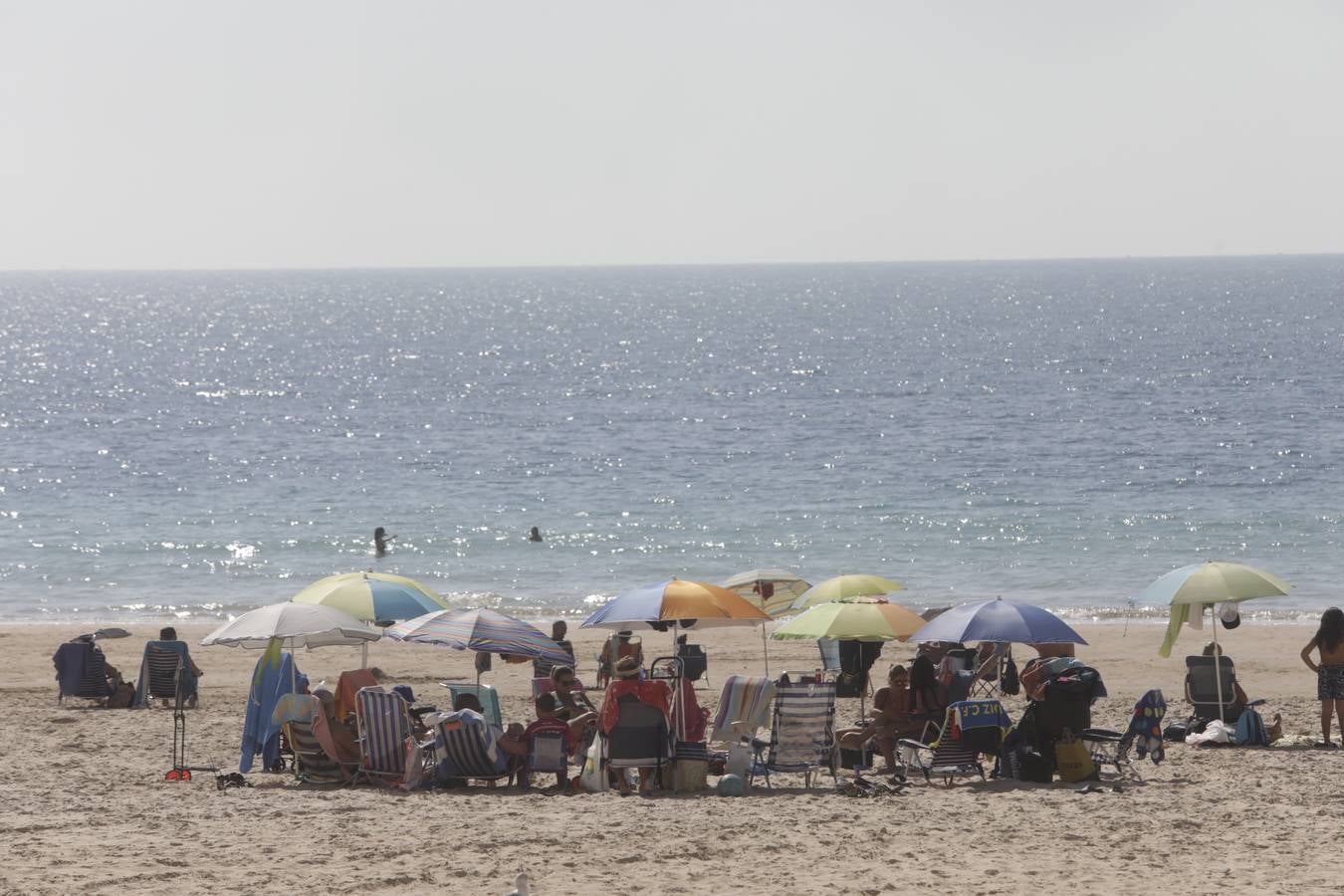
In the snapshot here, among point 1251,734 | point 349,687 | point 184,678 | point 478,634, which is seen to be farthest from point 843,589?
point 184,678

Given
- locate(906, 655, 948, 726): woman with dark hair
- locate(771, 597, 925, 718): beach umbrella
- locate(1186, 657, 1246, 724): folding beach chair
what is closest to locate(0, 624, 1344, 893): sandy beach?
locate(1186, 657, 1246, 724): folding beach chair

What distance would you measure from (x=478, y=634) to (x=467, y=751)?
1070mm

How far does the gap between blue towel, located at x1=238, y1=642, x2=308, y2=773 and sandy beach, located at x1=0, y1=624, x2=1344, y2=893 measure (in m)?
0.41

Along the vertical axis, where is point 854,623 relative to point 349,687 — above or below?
above

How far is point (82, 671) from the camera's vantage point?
17250 mm

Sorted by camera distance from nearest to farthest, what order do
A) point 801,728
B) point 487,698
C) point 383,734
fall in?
1. point 801,728
2. point 383,734
3. point 487,698

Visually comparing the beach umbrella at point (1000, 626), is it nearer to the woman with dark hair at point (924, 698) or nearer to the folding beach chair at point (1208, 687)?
the woman with dark hair at point (924, 698)

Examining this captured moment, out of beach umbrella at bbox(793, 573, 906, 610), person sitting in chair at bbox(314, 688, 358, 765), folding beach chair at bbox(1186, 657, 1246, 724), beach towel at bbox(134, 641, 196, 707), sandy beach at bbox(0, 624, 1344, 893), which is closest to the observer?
sandy beach at bbox(0, 624, 1344, 893)

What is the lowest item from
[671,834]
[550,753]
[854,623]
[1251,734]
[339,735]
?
[671,834]

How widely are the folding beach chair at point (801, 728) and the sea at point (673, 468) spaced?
825 cm

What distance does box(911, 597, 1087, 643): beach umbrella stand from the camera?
519 inches

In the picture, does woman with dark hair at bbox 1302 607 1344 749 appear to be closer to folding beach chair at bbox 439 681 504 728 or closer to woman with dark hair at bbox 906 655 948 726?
woman with dark hair at bbox 906 655 948 726

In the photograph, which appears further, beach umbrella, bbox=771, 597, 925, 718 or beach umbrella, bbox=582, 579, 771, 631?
beach umbrella, bbox=771, 597, 925, 718

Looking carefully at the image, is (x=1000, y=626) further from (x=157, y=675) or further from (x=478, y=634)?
(x=157, y=675)
